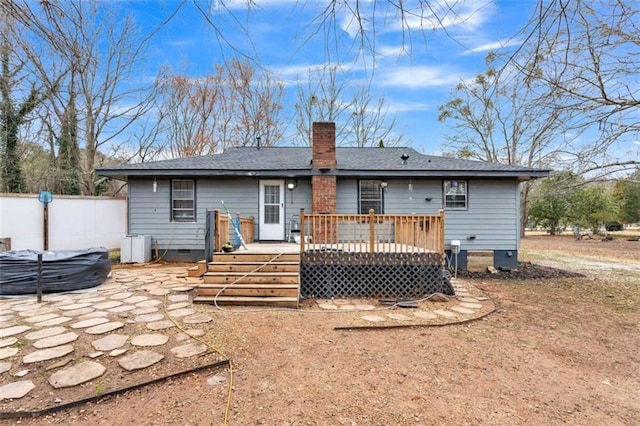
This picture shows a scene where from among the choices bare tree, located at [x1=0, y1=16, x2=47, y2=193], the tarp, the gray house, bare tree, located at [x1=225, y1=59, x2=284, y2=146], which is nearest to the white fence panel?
the gray house

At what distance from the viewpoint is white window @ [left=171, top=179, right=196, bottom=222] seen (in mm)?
9445

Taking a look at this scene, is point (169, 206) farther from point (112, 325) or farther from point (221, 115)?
point (221, 115)

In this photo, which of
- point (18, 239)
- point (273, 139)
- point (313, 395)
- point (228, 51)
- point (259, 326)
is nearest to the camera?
point (228, 51)

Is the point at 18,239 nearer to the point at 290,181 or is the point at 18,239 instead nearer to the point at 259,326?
the point at 290,181

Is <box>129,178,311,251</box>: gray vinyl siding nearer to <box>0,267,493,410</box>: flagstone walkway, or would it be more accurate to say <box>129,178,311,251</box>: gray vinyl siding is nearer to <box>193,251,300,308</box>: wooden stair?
<box>0,267,493,410</box>: flagstone walkway

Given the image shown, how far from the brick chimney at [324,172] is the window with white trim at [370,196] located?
36.4 inches

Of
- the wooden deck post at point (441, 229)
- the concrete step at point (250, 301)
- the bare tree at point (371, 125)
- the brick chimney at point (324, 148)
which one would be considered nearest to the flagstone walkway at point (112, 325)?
the concrete step at point (250, 301)

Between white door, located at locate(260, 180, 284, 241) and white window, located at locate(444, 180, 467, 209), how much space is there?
474 cm

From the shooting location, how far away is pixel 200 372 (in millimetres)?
3053

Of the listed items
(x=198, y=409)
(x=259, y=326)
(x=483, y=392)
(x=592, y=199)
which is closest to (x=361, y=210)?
(x=259, y=326)

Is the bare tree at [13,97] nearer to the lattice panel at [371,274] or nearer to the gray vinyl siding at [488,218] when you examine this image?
the lattice panel at [371,274]

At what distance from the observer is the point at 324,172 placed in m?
9.00

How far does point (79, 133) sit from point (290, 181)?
1045 cm

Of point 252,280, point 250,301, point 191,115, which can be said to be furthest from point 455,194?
point 191,115
